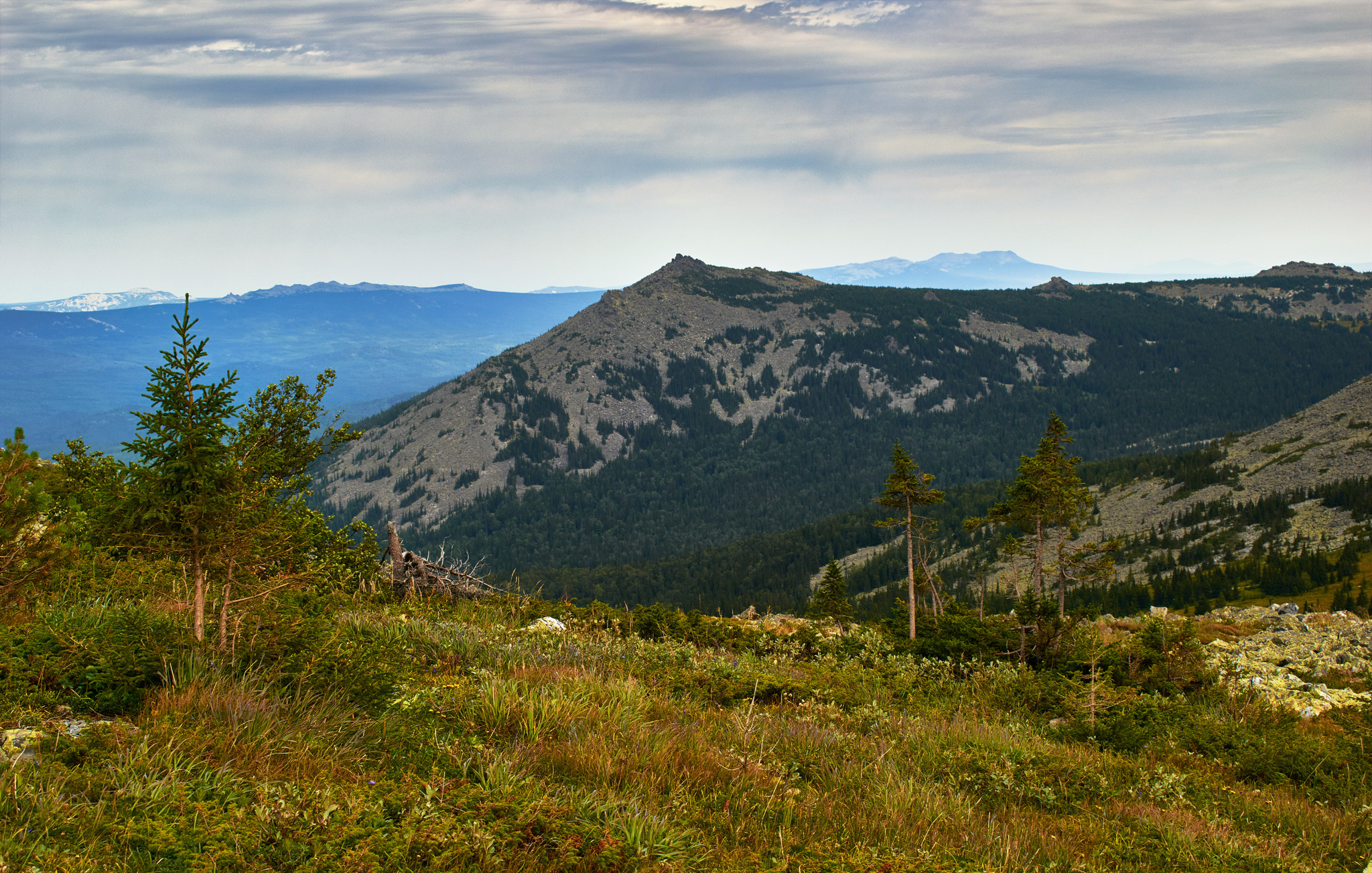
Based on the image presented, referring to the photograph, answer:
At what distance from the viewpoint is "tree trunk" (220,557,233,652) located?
607 centimetres

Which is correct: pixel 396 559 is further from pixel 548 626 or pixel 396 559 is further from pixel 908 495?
pixel 908 495

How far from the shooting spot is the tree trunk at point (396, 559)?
1590 centimetres

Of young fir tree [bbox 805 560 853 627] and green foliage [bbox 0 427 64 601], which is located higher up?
green foliage [bbox 0 427 64 601]

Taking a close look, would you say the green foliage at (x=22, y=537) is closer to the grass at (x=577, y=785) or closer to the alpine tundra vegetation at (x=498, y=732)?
the alpine tundra vegetation at (x=498, y=732)

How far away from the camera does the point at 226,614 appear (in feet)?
21.3

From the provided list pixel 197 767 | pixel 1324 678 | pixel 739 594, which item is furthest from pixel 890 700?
pixel 739 594

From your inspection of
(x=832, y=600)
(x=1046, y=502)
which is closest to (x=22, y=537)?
(x=1046, y=502)

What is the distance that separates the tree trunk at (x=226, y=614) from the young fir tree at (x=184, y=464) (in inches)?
6.5

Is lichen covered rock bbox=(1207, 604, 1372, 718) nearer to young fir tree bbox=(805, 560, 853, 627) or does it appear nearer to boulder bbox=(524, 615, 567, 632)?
boulder bbox=(524, 615, 567, 632)

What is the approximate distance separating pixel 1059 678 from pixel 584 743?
447 inches

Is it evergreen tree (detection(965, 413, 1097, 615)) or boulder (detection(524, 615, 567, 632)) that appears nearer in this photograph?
boulder (detection(524, 615, 567, 632))

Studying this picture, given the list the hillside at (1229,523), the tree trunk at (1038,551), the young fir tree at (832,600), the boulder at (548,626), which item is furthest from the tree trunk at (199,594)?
the hillside at (1229,523)

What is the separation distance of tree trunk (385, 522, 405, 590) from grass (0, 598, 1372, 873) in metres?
6.92

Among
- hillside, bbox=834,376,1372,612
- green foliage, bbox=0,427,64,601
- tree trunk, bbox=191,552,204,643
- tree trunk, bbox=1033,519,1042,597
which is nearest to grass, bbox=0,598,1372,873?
tree trunk, bbox=191,552,204,643
